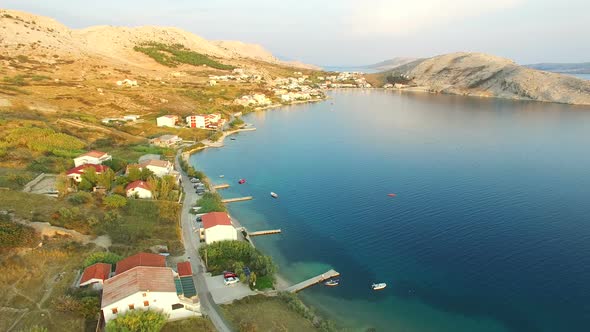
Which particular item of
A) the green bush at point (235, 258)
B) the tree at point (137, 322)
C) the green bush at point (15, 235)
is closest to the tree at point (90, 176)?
the green bush at point (15, 235)

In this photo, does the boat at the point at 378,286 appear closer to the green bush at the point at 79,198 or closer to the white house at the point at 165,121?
the green bush at the point at 79,198

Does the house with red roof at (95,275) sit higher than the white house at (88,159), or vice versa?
the white house at (88,159)

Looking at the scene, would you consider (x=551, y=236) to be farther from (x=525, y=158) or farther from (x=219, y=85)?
(x=219, y=85)

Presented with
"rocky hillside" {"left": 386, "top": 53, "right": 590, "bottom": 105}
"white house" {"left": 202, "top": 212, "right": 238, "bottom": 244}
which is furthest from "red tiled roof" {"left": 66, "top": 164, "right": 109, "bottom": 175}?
"rocky hillside" {"left": 386, "top": 53, "right": 590, "bottom": 105}

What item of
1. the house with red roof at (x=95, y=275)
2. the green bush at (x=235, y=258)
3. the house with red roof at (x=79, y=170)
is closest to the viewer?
the house with red roof at (x=95, y=275)

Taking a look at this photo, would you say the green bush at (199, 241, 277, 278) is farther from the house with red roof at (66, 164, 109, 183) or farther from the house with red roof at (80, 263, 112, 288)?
the house with red roof at (66, 164, 109, 183)

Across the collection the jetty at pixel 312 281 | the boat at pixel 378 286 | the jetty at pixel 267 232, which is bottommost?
the boat at pixel 378 286
